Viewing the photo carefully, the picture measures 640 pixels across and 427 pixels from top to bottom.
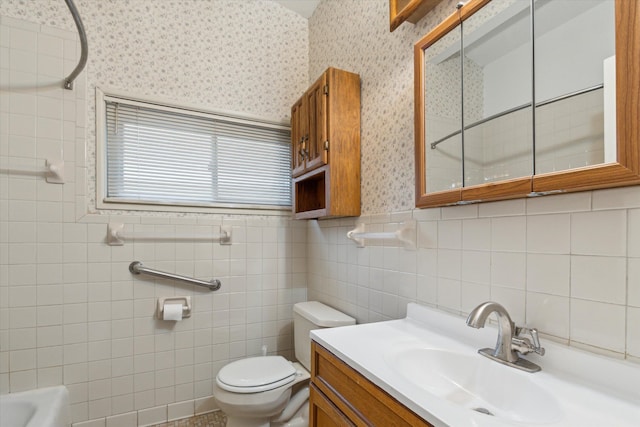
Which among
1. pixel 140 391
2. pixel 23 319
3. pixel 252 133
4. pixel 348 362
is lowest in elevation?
pixel 140 391

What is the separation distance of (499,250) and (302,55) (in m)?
2.06

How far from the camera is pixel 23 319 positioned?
174cm

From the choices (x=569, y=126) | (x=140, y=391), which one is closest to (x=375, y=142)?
(x=569, y=126)

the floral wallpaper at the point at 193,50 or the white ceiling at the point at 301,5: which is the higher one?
the white ceiling at the point at 301,5

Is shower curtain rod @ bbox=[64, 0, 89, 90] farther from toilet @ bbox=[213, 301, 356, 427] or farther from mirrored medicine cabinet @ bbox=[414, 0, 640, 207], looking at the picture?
toilet @ bbox=[213, 301, 356, 427]

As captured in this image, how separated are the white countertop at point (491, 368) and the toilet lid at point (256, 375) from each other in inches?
25.6

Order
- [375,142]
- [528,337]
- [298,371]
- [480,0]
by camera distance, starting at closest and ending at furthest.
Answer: [528,337] → [480,0] → [375,142] → [298,371]

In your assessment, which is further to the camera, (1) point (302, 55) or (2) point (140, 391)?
(1) point (302, 55)

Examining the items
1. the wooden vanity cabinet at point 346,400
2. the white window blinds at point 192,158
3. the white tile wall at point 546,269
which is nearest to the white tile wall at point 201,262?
the white tile wall at point 546,269

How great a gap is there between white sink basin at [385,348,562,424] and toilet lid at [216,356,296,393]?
0.89m

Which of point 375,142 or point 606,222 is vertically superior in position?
point 375,142

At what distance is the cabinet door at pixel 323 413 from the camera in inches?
40.0

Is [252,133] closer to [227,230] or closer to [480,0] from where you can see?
[227,230]

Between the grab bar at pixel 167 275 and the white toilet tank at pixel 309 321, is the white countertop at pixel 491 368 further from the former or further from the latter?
the grab bar at pixel 167 275
